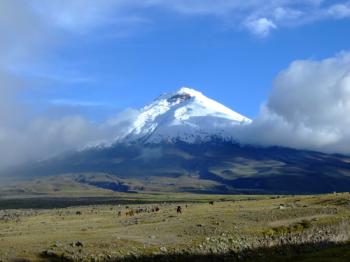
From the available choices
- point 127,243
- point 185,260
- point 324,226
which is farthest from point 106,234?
point 324,226

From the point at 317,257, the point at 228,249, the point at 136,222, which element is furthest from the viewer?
the point at 136,222

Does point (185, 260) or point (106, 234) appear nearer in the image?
point (185, 260)

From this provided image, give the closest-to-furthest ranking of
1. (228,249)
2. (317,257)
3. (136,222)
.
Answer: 1. (317,257)
2. (228,249)
3. (136,222)

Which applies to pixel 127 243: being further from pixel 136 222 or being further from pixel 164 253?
pixel 136 222

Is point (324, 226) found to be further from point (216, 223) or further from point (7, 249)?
point (7, 249)

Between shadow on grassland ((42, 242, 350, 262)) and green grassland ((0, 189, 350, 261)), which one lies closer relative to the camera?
shadow on grassland ((42, 242, 350, 262))

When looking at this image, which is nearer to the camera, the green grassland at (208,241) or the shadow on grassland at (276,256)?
the shadow on grassland at (276,256)

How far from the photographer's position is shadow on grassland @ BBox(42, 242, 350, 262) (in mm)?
48906

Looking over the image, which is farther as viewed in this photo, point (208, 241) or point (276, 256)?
point (208, 241)

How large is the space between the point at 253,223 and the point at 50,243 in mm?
26213

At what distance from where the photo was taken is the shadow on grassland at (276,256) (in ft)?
160

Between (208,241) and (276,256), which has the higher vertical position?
(208,241)

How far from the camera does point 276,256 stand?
55.2 m

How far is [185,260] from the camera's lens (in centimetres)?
5488
